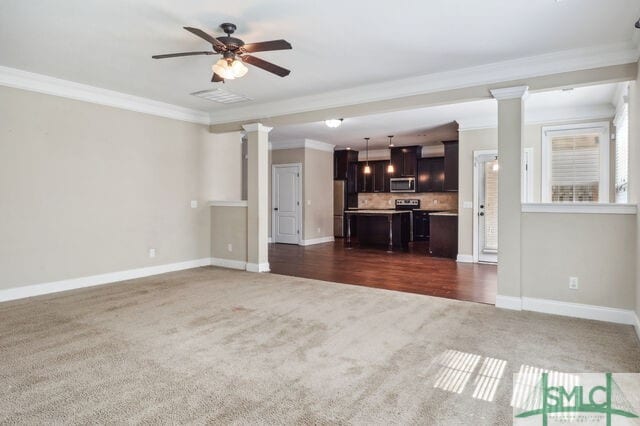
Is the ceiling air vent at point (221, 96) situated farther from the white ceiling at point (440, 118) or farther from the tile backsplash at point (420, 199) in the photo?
the tile backsplash at point (420, 199)

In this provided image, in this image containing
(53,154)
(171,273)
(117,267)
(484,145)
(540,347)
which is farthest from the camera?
(484,145)

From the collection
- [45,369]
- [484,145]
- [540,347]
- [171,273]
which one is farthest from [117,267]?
[484,145]

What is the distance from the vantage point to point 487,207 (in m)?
7.06

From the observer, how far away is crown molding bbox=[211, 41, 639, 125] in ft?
12.2

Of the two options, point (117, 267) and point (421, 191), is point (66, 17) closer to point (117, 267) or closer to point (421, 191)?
point (117, 267)

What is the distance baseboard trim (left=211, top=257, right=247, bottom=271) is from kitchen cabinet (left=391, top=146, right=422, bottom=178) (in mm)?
5678

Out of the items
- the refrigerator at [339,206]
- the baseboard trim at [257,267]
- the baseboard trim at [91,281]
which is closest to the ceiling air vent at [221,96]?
the baseboard trim at [257,267]

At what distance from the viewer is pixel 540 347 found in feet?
9.93

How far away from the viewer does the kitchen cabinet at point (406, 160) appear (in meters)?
10.2

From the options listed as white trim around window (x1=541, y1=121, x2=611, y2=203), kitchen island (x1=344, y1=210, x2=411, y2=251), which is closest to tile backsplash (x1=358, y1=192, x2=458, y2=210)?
kitchen island (x1=344, y1=210, x2=411, y2=251)

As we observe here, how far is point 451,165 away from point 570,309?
4.57 metres

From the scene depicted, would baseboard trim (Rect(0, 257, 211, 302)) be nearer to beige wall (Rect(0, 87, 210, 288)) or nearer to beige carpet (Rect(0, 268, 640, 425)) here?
beige wall (Rect(0, 87, 210, 288))

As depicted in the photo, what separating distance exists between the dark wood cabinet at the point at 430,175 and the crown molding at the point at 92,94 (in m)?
5.99

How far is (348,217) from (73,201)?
7526 mm
